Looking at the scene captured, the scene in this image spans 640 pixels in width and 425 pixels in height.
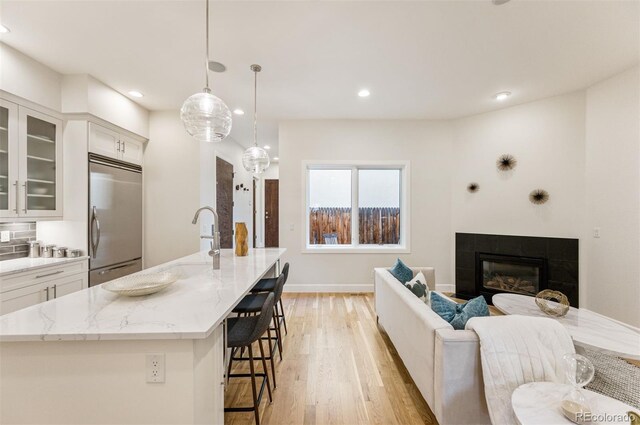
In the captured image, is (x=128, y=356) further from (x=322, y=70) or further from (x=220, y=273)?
(x=322, y=70)

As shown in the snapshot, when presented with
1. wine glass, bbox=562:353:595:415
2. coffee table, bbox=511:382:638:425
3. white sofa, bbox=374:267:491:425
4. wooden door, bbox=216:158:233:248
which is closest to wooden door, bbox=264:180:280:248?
wooden door, bbox=216:158:233:248

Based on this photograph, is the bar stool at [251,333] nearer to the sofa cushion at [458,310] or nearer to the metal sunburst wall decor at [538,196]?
the sofa cushion at [458,310]

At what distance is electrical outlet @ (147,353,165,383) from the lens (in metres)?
1.06

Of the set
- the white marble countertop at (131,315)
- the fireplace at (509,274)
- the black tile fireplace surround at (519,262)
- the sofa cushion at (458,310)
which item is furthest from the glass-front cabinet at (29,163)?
the fireplace at (509,274)

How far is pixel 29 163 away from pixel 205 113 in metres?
2.29

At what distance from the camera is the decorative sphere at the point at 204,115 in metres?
1.83

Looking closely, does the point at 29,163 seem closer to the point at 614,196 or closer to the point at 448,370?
the point at 448,370

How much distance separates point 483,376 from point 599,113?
3704 mm

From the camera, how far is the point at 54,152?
9.59 ft

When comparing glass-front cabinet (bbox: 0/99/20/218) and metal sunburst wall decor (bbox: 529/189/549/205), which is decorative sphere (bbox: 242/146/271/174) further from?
metal sunburst wall decor (bbox: 529/189/549/205)

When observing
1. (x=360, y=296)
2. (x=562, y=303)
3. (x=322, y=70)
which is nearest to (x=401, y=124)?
(x=322, y=70)

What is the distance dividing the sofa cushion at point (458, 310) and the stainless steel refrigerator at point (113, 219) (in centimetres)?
365

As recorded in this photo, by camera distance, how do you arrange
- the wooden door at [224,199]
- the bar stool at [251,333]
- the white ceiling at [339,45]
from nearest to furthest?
1. the bar stool at [251,333]
2. the white ceiling at [339,45]
3. the wooden door at [224,199]

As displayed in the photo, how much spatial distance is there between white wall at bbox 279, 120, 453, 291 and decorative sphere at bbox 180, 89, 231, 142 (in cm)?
248
